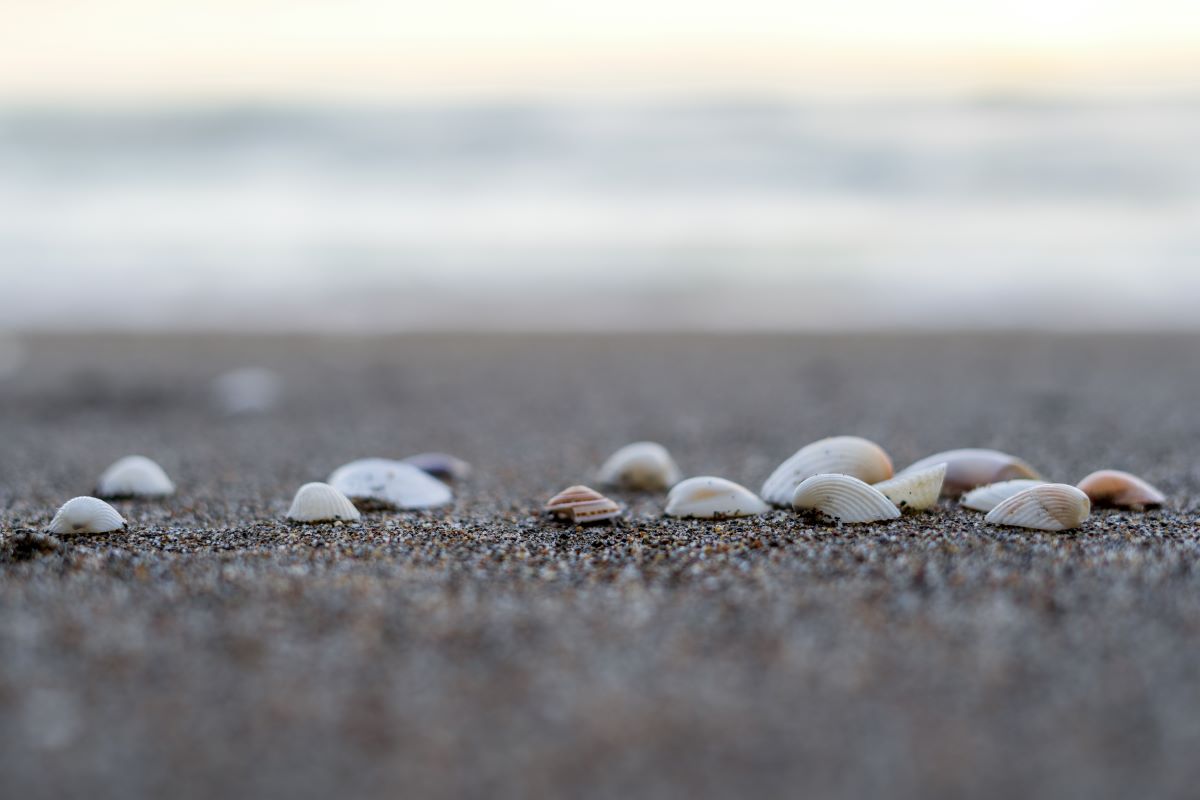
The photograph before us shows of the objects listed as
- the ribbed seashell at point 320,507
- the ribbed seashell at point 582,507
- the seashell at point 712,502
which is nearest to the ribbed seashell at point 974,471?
the seashell at point 712,502

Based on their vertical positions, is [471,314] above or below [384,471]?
above

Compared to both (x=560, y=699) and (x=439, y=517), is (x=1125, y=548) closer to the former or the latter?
(x=560, y=699)

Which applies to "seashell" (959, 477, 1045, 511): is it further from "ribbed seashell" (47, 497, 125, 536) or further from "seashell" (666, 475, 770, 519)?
"ribbed seashell" (47, 497, 125, 536)

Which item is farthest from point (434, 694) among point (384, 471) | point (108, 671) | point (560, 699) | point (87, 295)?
point (87, 295)

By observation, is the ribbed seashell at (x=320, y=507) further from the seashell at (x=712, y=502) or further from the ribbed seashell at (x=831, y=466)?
the ribbed seashell at (x=831, y=466)

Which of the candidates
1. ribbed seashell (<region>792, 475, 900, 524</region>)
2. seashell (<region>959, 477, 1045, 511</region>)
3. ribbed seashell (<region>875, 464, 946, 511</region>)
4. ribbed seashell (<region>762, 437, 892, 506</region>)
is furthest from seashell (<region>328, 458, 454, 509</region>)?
seashell (<region>959, 477, 1045, 511</region>)

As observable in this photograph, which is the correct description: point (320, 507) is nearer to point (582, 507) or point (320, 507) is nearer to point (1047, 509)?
point (582, 507)

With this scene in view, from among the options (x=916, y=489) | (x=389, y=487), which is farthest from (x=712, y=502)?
(x=389, y=487)
